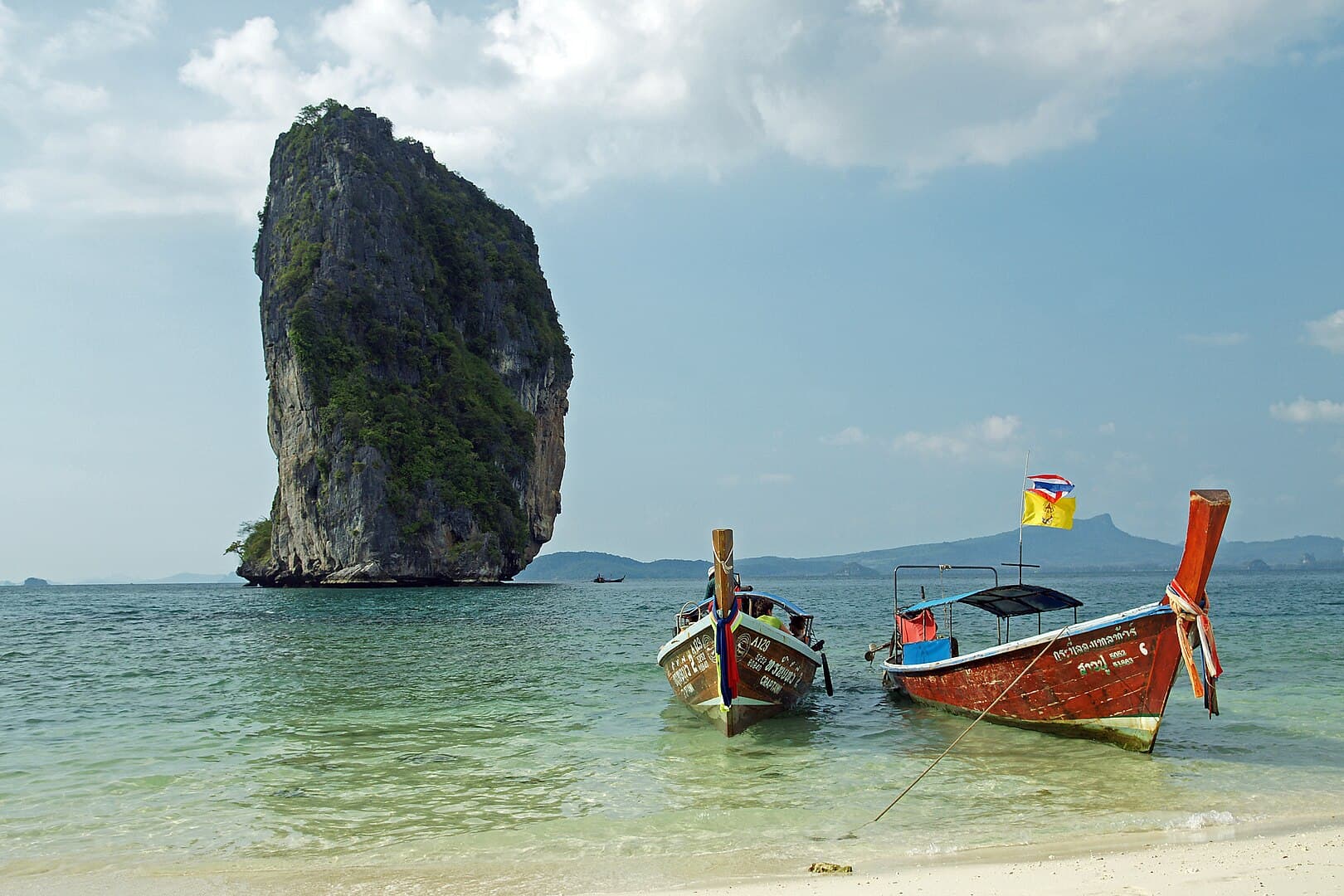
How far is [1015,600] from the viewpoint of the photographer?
13.9 m

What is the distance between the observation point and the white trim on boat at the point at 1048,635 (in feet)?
32.5

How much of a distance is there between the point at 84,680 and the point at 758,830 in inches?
655

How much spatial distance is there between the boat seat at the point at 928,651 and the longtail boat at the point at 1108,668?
2.13 ft

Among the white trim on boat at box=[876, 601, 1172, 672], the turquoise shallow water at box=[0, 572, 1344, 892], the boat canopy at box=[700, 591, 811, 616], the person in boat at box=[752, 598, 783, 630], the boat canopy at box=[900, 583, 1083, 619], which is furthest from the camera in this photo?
the person in boat at box=[752, 598, 783, 630]

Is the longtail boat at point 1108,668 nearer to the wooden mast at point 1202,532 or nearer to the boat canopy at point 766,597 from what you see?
the wooden mast at point 1202,532

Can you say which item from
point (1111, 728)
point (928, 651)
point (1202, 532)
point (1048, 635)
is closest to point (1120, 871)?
point (1202, 532)

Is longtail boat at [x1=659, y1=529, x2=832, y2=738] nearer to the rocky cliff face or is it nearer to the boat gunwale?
the boat gunwale

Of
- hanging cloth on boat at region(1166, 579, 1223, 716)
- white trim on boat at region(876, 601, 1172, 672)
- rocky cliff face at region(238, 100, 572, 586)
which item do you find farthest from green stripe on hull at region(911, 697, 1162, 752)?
rocky cliff face at region(238, 100, 572, 586)

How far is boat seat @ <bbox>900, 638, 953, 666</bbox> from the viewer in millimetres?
14070

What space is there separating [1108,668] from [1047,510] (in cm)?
243

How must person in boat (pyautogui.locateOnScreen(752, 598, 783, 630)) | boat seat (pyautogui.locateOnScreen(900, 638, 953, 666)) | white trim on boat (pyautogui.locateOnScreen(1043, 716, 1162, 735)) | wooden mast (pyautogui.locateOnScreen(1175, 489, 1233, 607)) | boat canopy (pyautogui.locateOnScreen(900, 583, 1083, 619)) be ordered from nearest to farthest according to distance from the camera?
wooden mast (pyautogui.locateOnScreen(1175, 489, 1233, 607)) → white trim on boat (pyautogui.locateOnScreen(1043, 716, 1162, 735)) → boat canopy (pyautogui.locateOnScreen(900, 583, 1083, 619)) → boat seat (pyautogui.locateOnScreen(900, 638, 953, 666)) → person in boat (pyautogui.locateOnScreen(752, 598, 783, 630))

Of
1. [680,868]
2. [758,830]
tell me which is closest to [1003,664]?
[758,830]

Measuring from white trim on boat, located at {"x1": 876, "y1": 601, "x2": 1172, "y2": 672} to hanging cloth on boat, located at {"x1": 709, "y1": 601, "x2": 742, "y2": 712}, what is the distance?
10.0 feet

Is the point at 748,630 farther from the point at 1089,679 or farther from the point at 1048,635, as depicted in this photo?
the point at 1089,679
